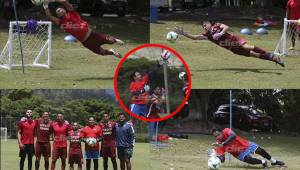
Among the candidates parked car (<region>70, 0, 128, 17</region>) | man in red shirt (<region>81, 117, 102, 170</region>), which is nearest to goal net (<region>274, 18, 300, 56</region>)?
man in red shirt (<region>81, 117, 102, 170</region>)

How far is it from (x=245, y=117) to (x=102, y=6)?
8438mm

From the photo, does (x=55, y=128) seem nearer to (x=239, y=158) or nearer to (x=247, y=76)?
(x=239, y=158)

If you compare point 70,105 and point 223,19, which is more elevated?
point 223,19

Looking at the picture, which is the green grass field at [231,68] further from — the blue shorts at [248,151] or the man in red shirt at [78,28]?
the man in red shirt at [78,28]

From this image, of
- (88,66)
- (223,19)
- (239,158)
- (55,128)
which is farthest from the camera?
(223,19)

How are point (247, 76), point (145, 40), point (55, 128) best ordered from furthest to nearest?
point (145, 40)
point (247, 76)
point (55, 128)

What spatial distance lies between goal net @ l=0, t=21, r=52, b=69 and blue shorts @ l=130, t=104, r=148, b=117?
410 cm

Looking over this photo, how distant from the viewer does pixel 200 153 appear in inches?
664

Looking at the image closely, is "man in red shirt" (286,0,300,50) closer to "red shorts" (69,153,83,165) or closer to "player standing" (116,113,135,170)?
"player standing" (116,113,135,170)

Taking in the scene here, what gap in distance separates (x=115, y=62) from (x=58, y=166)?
158 inches

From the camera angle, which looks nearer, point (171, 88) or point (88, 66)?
point (171, 88)

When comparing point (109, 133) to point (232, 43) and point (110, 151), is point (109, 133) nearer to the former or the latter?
point (110, 151)

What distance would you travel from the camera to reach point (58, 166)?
13.8m

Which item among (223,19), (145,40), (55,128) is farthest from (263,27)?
(55,128)
